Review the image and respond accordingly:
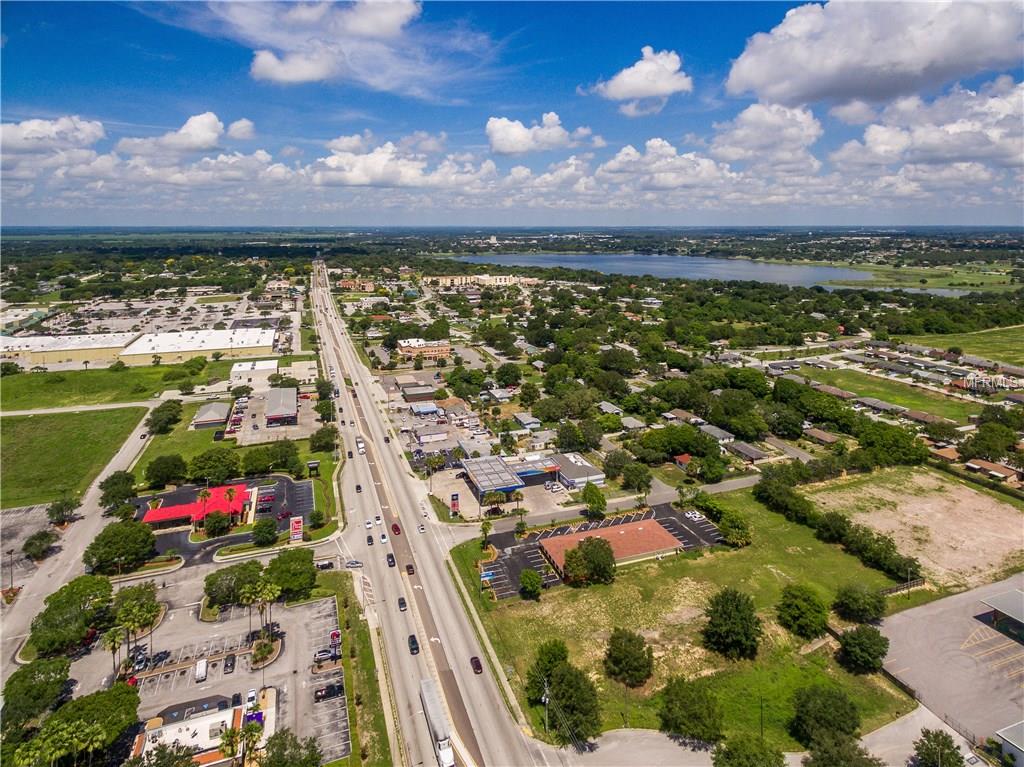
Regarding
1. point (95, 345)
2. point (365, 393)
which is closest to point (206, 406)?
point (365, 393)

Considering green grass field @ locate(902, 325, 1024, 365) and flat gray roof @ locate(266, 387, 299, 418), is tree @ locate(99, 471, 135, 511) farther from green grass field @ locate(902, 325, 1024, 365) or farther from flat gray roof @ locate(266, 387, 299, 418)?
green grass field @ locate(902, 325, 1024, 365)

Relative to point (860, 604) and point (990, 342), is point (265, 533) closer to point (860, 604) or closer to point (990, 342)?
point (860, 604)

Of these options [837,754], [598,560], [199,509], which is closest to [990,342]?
[598,560]

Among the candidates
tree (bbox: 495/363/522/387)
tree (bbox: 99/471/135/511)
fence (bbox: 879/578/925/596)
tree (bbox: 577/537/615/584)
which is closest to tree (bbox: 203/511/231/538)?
tree (bbox: 99/471/135/511)

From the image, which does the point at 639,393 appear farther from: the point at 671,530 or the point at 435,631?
the point at 435,631

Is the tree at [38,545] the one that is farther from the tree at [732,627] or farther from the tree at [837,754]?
the tree at [837,754]
